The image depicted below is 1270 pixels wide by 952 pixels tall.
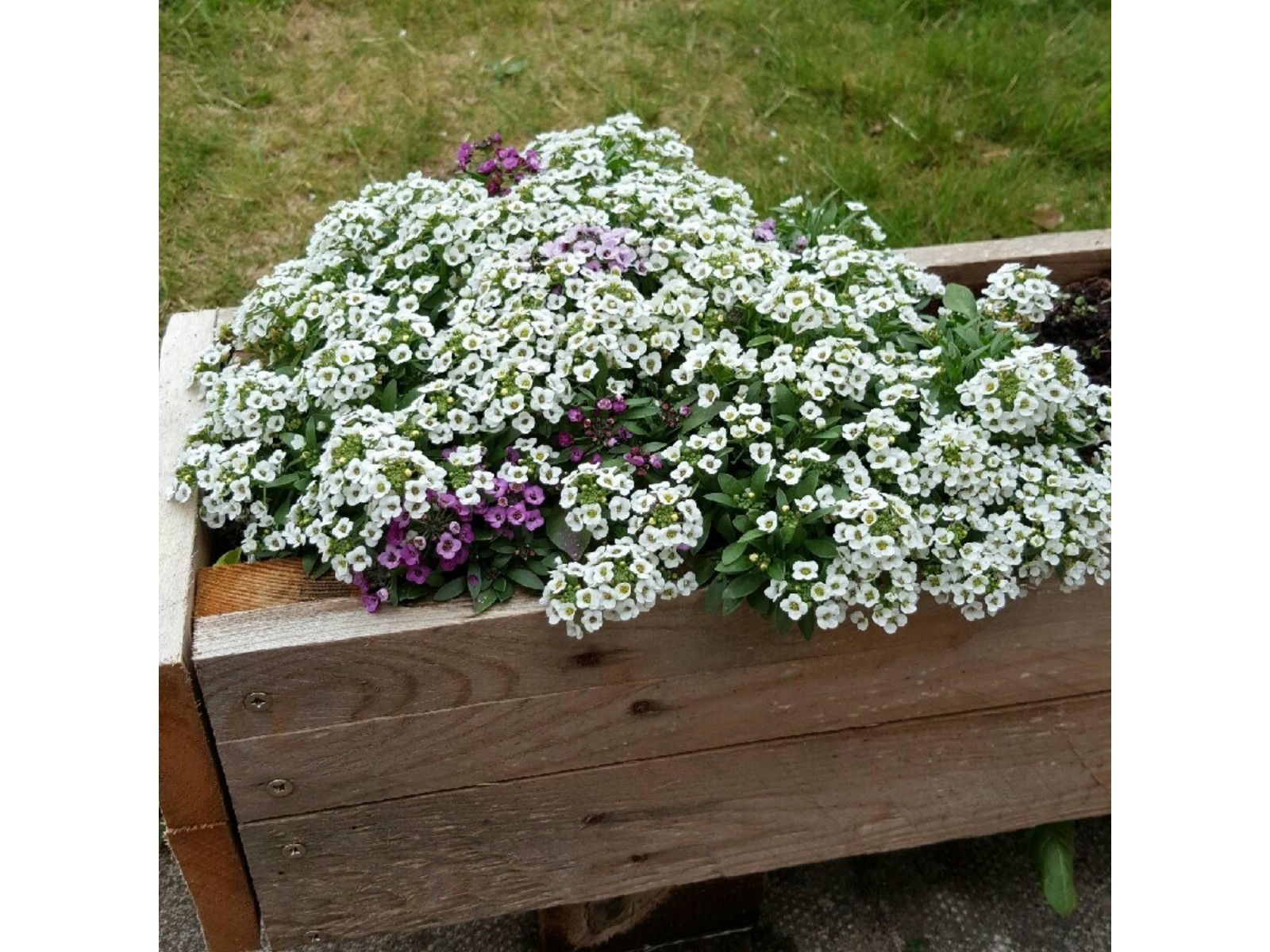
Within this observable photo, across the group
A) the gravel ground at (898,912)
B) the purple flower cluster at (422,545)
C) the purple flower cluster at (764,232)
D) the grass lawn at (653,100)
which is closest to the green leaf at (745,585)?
the purple flower cluster at (422,545)

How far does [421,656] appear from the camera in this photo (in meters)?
1.61

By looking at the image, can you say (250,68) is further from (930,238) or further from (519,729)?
(519,729)

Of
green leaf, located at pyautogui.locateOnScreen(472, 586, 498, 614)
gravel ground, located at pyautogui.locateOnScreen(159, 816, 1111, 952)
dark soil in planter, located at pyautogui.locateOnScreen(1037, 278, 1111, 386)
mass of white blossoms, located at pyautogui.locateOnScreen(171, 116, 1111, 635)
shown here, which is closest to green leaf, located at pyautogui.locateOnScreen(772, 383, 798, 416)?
mass of white blossoms, located at pyautogui.locateOnScreen(171, 116, 1111, 635)

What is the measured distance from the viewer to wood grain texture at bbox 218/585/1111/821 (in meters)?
1.66

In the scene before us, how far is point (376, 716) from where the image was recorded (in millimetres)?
1636

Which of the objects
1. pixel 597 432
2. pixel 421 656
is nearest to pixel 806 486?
pixel 597 432

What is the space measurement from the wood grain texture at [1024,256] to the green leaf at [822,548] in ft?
2.95

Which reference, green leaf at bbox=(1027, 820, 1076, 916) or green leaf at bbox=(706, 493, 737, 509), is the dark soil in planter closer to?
green leaf at bbox=(1027, 820, 1076, 916)

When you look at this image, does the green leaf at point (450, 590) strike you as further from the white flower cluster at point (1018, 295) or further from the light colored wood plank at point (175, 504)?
the white flower cluster at point (1018, 295)

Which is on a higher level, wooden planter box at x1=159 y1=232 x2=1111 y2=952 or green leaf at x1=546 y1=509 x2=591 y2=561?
green leaf at x1=546 y1=509 x2=591 y2=561

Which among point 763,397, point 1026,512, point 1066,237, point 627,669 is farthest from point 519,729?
point 1066,237

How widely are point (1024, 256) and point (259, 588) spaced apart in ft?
5.10

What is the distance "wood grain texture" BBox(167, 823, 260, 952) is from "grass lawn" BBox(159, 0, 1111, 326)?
5.30 ft

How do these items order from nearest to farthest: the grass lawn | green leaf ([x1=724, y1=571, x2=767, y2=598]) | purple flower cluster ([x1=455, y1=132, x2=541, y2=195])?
1. green leaf ([x1=724, y1=571, x2=767, y2=598])
2. purple flower cluster ([x1=455, y1=132, x2=541, y2=195])
3. the grass lawn
